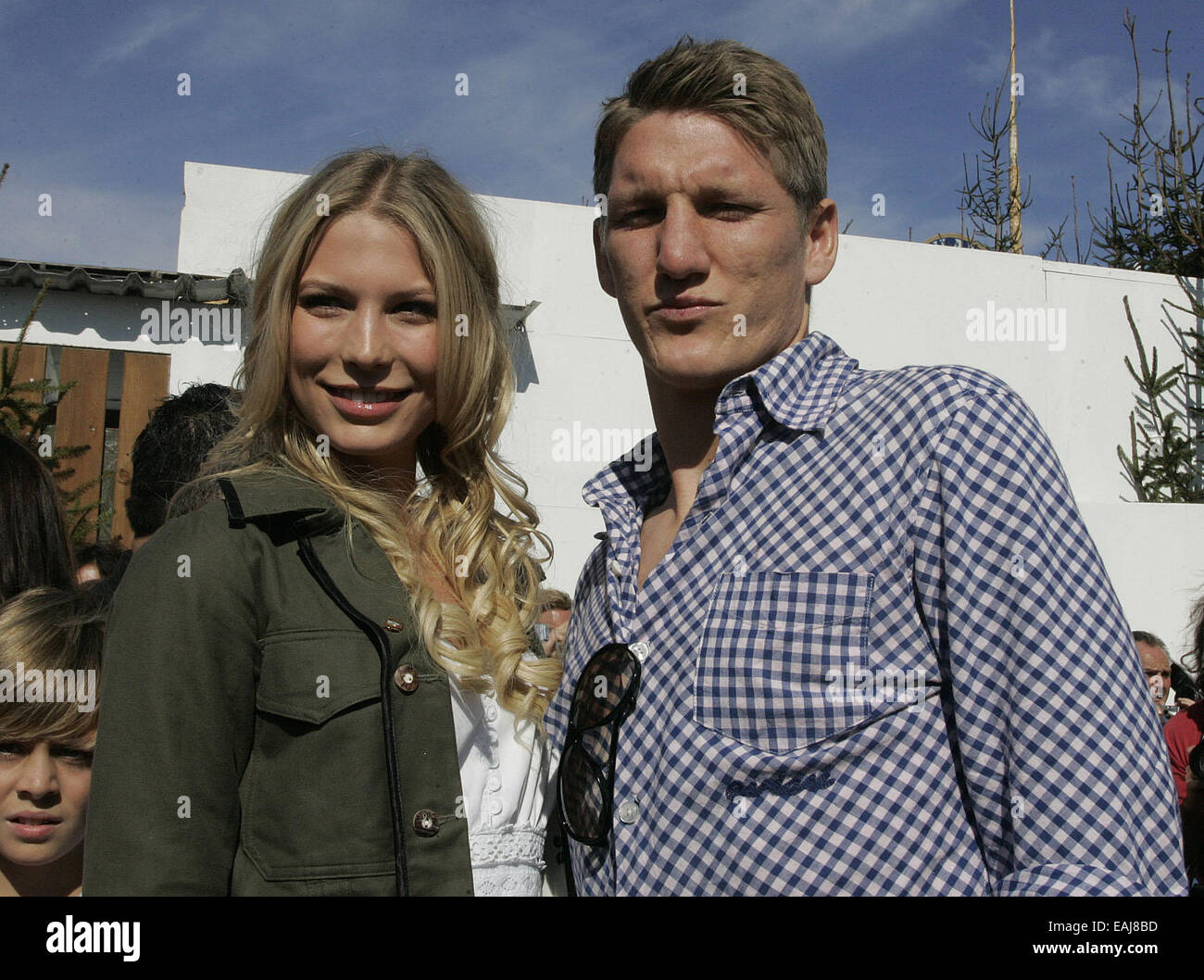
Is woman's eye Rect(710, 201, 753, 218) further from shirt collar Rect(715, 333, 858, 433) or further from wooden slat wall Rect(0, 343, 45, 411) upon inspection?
wooden slat wall Rect(0, 343, 45, 411)

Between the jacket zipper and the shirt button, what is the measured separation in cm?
3

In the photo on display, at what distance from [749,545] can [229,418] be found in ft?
7.14

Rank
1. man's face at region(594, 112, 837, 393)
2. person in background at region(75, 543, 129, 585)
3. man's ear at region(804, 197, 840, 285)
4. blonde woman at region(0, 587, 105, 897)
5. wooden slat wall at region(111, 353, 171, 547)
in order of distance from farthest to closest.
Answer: wooden slat wall at region(111, 353, 171, 547) < person in background at region(75, 543, 129, 585) < blonde woman at region(0, 587, 105, 897) < man's ear at region(804, 197, 840, 285) < man's face at region(594, 112, 837, 393)

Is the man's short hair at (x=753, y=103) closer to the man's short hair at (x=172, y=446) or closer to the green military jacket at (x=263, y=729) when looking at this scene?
the green military jacket at (x=263, y=729)

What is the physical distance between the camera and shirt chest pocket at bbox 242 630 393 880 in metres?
1.56

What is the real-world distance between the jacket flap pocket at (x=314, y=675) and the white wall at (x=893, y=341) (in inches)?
246

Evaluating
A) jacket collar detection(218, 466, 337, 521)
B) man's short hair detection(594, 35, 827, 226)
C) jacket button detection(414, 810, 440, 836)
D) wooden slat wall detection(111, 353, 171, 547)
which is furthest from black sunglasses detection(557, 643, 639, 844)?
wooden slat wall detection(111, 353, 171, 547)

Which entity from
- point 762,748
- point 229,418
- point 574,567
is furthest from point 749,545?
point 574,567

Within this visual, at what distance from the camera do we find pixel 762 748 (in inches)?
57.4

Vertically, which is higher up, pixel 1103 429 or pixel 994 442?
pixel 1103 429

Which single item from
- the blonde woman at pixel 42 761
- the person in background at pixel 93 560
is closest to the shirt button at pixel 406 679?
the blonde woman at pixel 42 761

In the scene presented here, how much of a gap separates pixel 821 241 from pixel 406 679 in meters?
1.12
